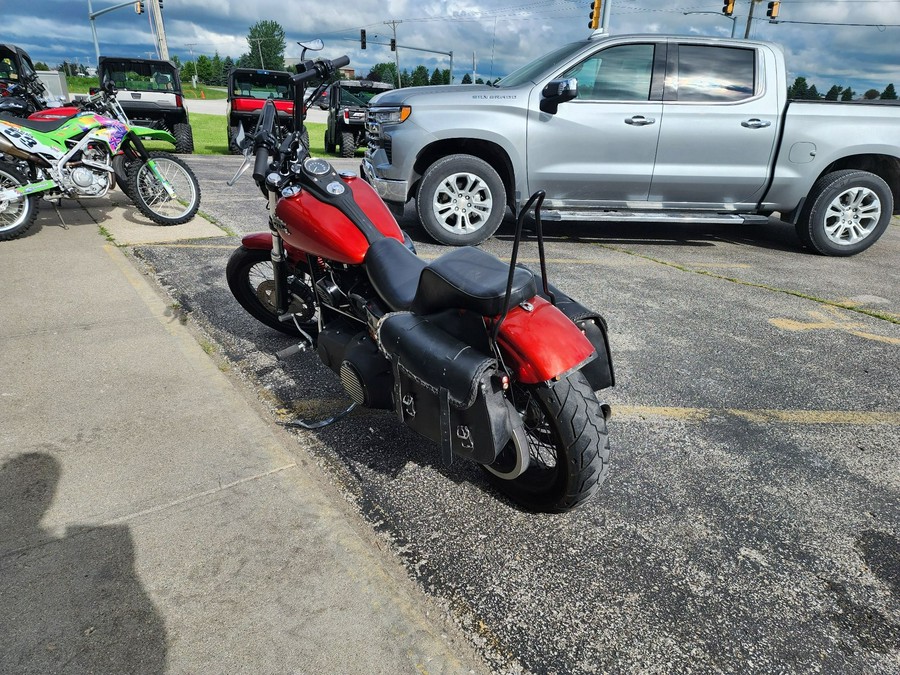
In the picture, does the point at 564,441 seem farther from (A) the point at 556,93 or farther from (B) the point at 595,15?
(B) the point at 595,15

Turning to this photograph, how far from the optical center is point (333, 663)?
1.65m

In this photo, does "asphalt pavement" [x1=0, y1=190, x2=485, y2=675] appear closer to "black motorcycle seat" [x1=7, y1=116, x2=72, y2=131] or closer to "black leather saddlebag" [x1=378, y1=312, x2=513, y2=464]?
"black leather saddlebag" [x1=378, y1=312, x2=513, y2=464]

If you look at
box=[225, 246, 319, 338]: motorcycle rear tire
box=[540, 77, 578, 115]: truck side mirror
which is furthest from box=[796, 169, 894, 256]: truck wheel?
box=[225, 246, 319, 338]: motorcycle rear tire

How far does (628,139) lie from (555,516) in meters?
4.75

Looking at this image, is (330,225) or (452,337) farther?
(330,225)

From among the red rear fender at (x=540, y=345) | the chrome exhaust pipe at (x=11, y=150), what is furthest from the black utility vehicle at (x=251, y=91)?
the red rear fender at (x=540, y=345)

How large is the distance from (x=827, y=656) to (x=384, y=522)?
1473 mm

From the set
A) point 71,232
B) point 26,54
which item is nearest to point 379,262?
point 71,232

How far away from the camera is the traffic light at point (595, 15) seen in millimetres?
15766

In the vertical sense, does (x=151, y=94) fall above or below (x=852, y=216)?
above

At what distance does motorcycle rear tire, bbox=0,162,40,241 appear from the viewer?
540 centimetres

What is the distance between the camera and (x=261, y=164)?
2.77 m

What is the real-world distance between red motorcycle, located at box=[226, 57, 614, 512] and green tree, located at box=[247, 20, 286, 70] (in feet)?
358

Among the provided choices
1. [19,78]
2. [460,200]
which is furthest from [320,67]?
[19,78]
